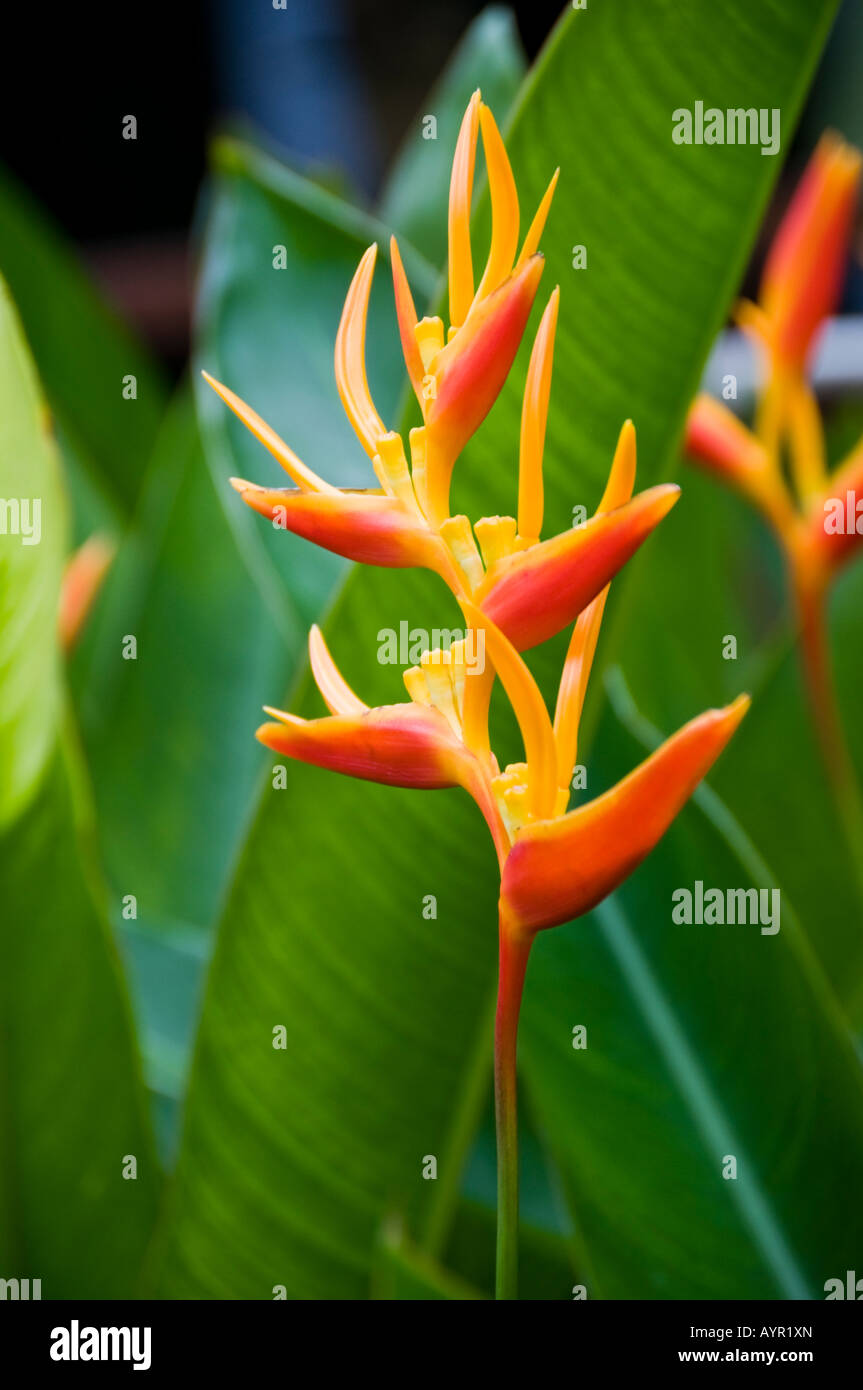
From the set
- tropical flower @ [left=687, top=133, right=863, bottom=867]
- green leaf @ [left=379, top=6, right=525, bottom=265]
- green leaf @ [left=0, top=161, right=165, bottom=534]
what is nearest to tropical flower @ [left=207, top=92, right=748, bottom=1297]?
tropical flower @ [left=687, top=133, right=863, bottom=867]

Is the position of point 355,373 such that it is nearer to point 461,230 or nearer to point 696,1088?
point 461,230

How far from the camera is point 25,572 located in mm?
342

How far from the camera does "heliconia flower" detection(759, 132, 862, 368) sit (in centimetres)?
47

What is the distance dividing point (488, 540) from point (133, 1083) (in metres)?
0.26

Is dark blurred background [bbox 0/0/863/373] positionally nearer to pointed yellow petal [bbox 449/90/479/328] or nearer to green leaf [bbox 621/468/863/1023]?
green leaf [bbox 621/468/863/1023]

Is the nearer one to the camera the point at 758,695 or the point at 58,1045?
the point at 58,1045

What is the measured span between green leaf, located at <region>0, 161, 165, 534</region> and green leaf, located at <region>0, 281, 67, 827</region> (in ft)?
1.61

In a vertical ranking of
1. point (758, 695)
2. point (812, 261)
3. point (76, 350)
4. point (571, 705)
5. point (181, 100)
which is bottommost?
point (571, 705)

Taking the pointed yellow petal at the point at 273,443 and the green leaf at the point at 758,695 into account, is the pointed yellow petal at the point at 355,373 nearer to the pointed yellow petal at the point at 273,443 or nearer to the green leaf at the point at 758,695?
the pointed yellow petal at the point at 273,443

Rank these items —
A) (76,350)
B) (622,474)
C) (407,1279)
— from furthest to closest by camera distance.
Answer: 1. (76,350)
2. (407,1279)
3. (622,474)

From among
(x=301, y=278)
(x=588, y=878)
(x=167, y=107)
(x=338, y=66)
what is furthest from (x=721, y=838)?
(x=167, y=107)

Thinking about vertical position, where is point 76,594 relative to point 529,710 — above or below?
above

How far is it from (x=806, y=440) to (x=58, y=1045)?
34cm

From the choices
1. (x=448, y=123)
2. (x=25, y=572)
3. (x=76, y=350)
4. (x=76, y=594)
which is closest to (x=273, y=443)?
(x=25, y=572)
